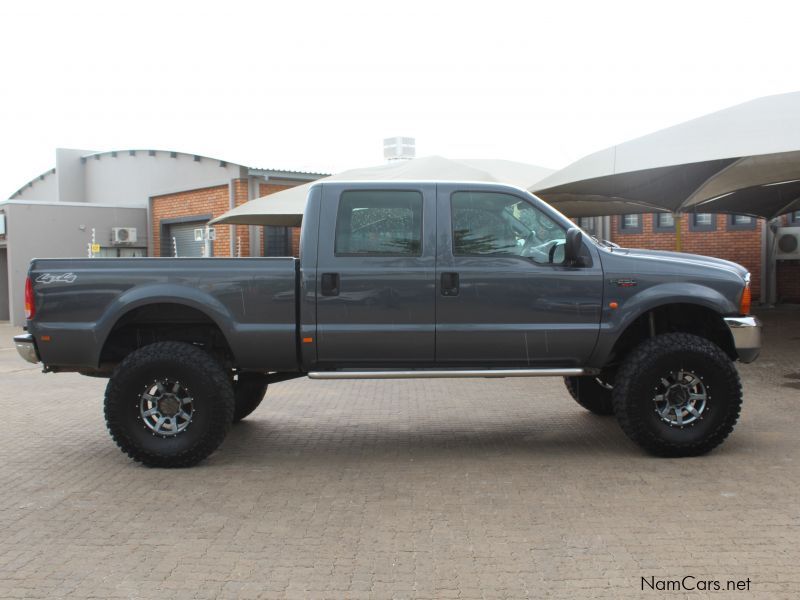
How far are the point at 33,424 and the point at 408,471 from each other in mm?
4282

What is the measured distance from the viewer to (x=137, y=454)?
20.3 ft

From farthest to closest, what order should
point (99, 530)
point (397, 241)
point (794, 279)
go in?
point (794, 279), point (397, 241), point (99, 530)

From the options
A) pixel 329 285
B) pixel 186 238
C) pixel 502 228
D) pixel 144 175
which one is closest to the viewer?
pixel 329 285

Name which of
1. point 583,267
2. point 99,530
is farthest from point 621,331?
point 99,530

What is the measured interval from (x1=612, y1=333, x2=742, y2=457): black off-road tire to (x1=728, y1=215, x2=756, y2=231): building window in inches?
574

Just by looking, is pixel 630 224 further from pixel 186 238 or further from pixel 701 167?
pixel 186 238

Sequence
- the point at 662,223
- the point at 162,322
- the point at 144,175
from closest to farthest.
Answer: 1. the point at 162,322
2. the point at 662,223
3. the point at 144,175

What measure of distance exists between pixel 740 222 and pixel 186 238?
14.3 meters

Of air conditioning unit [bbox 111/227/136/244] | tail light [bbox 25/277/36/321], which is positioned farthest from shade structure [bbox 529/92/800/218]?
air conditioning unit [bbox 111/227/136/244]

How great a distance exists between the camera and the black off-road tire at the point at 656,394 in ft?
20.4

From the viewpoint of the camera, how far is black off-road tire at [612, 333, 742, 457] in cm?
623

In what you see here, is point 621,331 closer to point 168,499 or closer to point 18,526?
point 168,499

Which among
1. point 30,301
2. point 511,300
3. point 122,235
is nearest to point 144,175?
point 122,235

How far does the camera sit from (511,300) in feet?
20.5
